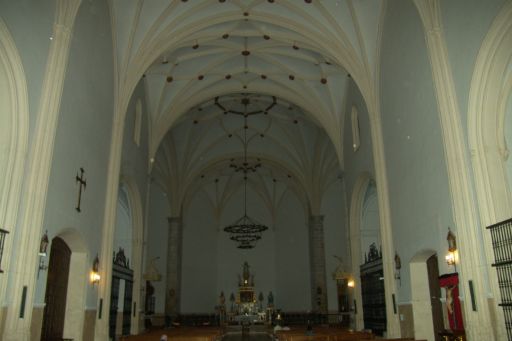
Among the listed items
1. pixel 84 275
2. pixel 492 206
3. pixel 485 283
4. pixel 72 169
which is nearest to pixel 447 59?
pixel 492 206

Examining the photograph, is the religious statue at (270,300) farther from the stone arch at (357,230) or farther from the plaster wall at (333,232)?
the stone arch at (357,230)

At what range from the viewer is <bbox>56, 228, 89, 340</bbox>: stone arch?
12.0 meters

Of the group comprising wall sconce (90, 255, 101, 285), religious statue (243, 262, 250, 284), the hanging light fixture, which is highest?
the hanging light fixture

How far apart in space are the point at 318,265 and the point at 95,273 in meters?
17.7

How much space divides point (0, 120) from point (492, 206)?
10076 mm

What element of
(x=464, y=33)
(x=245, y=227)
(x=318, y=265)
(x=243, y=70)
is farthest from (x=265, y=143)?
(x=464, y=33)

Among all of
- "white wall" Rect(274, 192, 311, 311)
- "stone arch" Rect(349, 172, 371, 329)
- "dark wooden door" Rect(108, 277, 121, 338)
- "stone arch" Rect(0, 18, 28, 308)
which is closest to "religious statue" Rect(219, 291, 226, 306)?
"white wall" Rect(274, 192, 311, 311)

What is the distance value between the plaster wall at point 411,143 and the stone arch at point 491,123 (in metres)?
0.93

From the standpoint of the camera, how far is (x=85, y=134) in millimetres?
12273

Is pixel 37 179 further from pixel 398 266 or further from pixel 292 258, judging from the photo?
pixel 292 258

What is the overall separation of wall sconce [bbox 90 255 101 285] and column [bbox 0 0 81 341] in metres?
3.94

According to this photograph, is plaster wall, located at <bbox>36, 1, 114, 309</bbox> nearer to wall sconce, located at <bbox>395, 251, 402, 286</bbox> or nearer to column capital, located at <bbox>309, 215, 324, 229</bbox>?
wall sconce, located at <bbox>395, 251, 402, 286</bbox>

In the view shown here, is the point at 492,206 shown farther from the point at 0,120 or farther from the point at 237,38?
the point at 237,38

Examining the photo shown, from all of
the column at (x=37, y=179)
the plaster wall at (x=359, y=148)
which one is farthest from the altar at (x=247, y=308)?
the column at (x=37, y=179)
